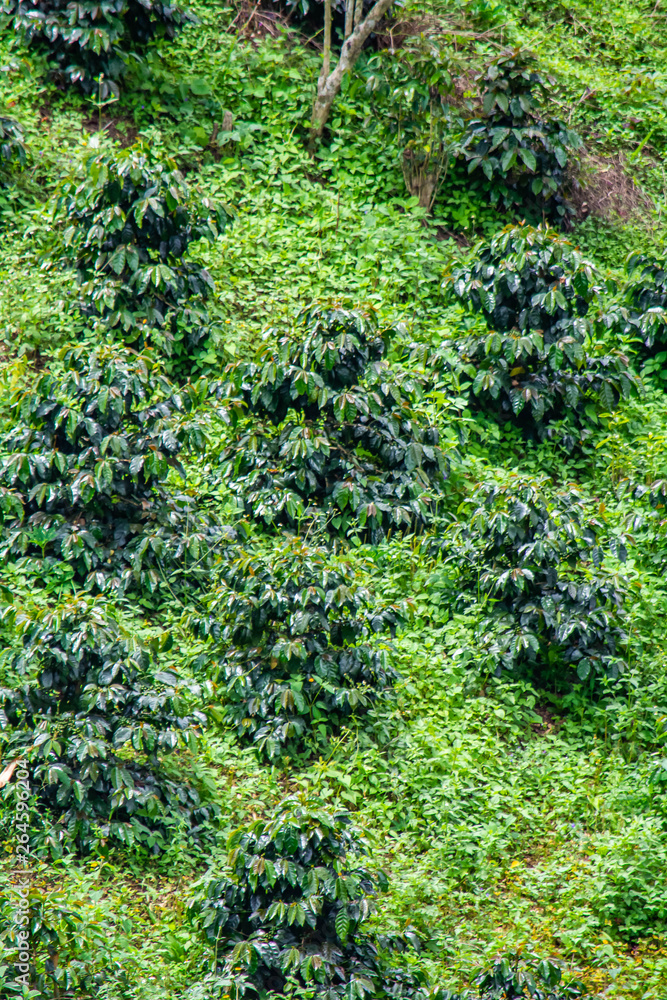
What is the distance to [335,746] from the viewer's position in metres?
5.82

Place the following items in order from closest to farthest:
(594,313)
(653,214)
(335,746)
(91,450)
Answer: (335,746) → (91,450) → (594,313) → (653,214)

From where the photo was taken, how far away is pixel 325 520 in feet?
22.0

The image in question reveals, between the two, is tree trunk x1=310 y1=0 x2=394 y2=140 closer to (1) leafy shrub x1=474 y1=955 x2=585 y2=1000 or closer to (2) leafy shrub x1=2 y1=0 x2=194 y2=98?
(2) leafy shrub x1=2 y1=0 x2=194 y2=98

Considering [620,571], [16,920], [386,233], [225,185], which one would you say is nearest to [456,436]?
[620,571]

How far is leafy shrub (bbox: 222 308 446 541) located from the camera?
6.70 m

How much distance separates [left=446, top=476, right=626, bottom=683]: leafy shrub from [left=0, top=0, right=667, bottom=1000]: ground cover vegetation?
0.03m

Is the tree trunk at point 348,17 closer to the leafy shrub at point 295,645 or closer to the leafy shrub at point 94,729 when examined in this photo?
the leafy shrub at point 295,645

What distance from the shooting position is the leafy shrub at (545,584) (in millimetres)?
6117

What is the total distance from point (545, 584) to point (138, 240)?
3.93 meters

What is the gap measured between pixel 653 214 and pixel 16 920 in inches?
338

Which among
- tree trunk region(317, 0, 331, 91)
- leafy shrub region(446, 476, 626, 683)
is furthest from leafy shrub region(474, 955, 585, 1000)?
tree trunk region(317, 0, 331, 91)

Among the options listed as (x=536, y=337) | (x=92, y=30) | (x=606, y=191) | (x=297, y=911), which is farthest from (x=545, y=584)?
(x=92, y=30)

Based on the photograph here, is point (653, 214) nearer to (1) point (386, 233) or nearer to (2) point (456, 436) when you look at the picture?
(1) point (386, 233)

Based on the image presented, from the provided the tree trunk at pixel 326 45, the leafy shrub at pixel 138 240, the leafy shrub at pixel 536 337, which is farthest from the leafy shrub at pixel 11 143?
the leafy shrub at pixel 536 337
